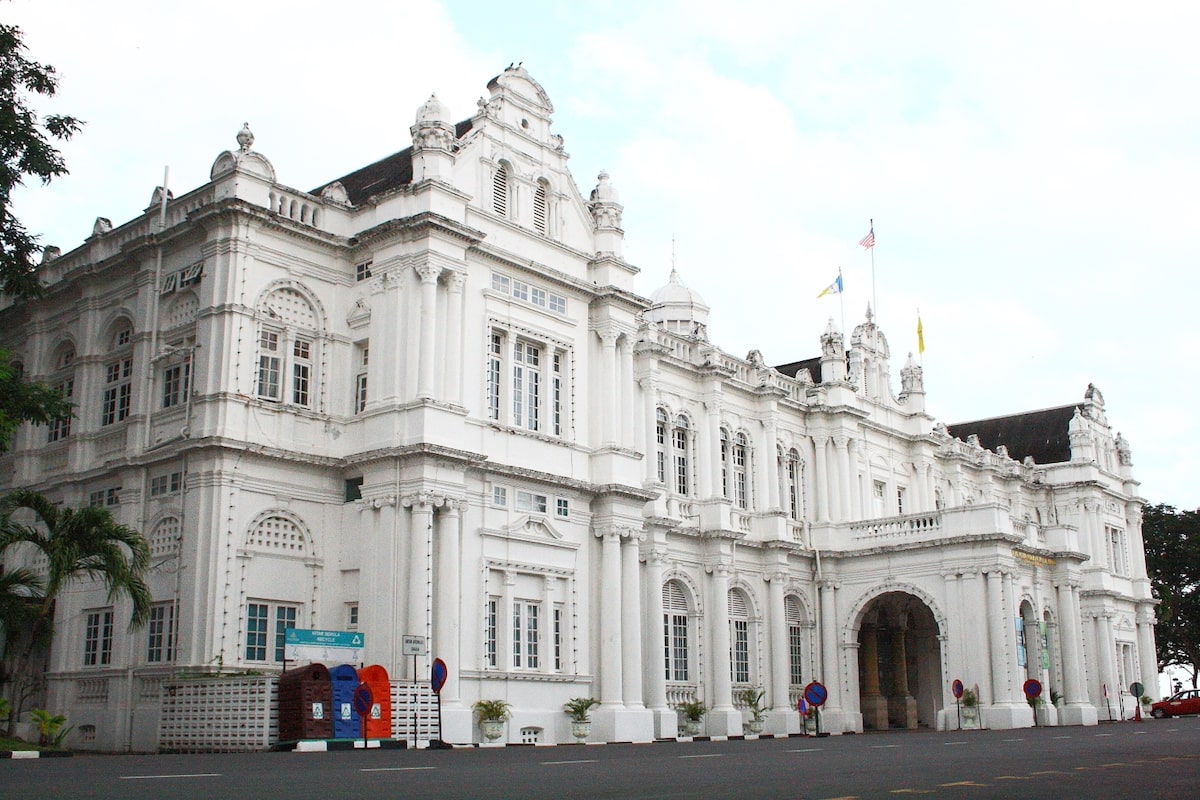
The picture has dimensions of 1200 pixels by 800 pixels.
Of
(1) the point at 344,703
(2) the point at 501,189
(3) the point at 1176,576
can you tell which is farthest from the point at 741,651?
(3) the point at 1176,576

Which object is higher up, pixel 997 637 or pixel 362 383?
pixel 362 383

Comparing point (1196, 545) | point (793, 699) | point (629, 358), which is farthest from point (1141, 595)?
point (629, 358)

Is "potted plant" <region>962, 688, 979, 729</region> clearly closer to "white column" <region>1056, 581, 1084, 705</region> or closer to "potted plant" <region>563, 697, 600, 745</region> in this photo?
"white column" <region>1056, 581, 1084, 705</region>

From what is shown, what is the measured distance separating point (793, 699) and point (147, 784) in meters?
29.8

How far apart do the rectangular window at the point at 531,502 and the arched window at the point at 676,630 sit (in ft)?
22.1

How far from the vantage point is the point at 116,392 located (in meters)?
29.8

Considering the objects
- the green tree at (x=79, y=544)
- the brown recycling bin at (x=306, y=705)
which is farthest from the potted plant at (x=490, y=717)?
the green tree at (x=79, y=544)

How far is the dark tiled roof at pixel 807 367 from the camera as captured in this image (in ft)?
158

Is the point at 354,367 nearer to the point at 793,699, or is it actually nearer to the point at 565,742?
the point at 565,742

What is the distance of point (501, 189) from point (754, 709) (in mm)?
16835

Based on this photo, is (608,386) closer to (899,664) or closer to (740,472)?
(740,472)

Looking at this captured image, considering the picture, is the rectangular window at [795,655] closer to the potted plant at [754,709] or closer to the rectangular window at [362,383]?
the potted plant at [754,709]

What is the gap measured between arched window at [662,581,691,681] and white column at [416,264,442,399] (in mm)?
11356

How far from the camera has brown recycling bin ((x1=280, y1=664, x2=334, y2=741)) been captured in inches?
893
